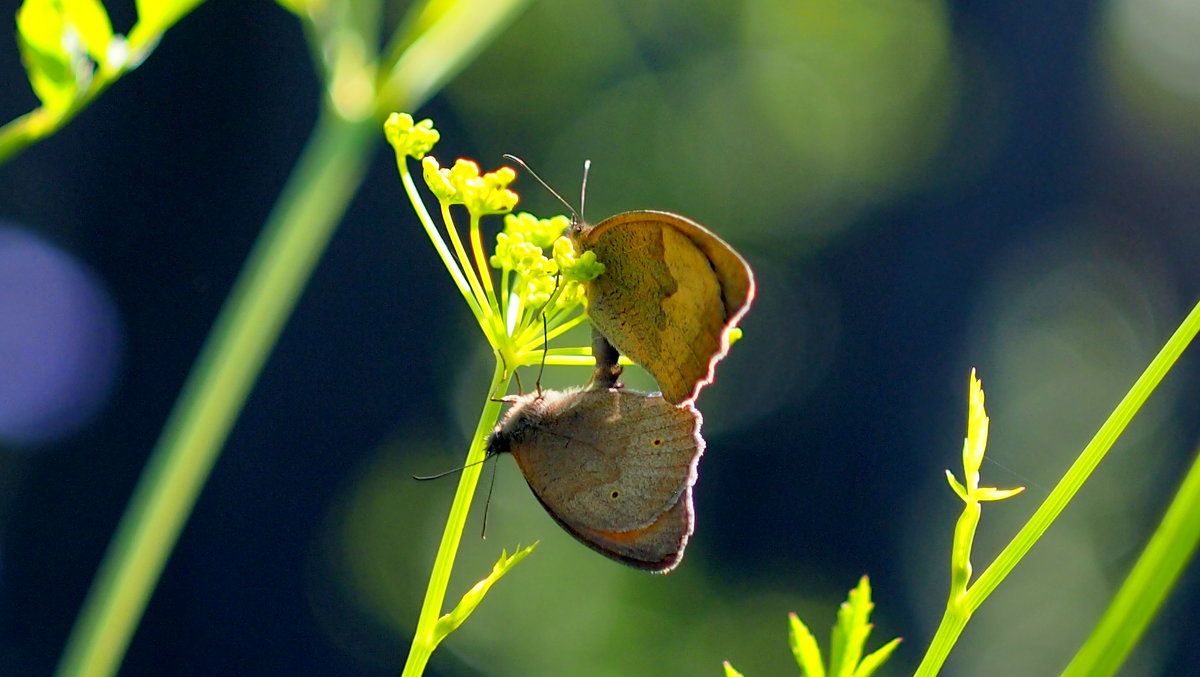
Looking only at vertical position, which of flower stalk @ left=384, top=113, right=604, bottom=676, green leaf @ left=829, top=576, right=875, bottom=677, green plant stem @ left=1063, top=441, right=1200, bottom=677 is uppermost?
flower stalk @ left=384, top=113, right=604, bottom=676

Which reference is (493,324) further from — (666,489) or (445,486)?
(445,486)

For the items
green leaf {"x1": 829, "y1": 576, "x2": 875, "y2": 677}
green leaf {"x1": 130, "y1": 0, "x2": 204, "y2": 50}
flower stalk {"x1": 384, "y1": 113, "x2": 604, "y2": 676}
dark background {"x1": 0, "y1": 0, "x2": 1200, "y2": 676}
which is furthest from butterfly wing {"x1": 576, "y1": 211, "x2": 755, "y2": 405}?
dark background {"x1": 0, "y1": 0, "x2": 1200, "y2": 676}

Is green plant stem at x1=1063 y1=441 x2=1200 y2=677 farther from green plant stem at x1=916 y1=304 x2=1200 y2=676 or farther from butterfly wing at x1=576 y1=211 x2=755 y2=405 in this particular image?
butterfly wing at x1=576 y1=211 x2=755 y2=405

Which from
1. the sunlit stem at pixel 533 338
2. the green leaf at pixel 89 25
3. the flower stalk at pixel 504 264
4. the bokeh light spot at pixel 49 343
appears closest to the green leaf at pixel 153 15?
the green leaf at pixel 89 25

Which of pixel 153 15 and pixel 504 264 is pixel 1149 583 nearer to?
pixel 504 264

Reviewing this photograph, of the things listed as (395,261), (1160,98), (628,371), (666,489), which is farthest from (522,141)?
(666,489)

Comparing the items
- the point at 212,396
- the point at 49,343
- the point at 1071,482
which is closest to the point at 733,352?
the point at 49,343
